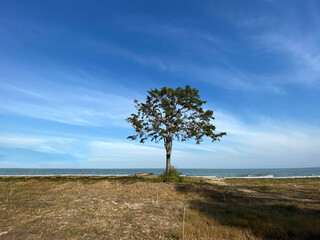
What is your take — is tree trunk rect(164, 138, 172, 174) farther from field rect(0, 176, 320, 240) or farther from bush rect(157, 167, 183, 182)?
field rect(0, 176, 320, 240)

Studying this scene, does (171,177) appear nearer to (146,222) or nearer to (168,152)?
(168,152)

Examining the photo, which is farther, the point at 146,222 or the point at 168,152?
the point at 168,152

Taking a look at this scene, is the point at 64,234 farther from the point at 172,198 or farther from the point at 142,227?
the point at 172,198

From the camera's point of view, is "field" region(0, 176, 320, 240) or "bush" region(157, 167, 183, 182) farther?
"bush" region(157, 167, 183, 182)

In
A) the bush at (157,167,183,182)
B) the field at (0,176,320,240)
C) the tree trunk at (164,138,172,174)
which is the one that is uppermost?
the tree trunk at (164,138,172,174)

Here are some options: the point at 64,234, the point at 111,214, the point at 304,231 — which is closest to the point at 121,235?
the point at 64,234

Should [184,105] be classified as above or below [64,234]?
above

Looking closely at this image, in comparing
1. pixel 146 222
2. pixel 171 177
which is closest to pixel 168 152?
pixel 171 177

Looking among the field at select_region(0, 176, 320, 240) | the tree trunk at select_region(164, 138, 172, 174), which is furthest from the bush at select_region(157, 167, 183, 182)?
the field at select_region(0, 176, 320, 240)

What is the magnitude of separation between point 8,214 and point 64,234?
6276 mm

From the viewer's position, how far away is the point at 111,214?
12648mm

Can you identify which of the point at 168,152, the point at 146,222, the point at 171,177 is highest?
the point at 168,152

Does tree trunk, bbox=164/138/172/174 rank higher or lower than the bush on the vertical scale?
higher

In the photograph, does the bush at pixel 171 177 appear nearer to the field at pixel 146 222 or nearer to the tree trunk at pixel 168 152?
the tree trunk at pixel 168 152
